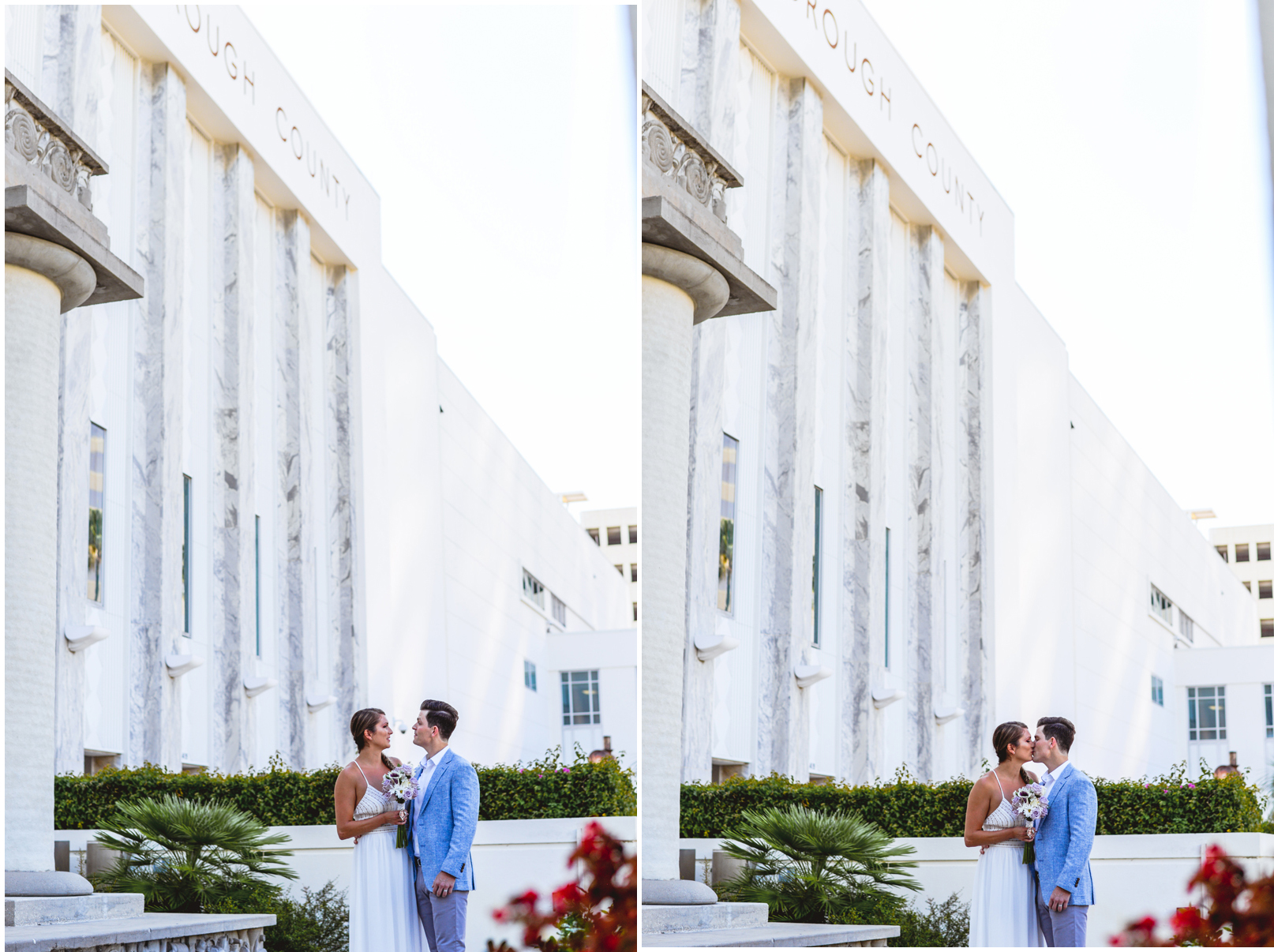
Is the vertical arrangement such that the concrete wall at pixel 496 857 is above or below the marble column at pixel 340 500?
below

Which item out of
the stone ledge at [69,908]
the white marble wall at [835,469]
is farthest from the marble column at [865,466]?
the stone ledge at [69,908]

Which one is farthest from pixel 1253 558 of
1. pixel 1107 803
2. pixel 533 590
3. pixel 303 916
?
pixel 303 916

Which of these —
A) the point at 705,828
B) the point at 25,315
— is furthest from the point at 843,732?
the point at 25,315

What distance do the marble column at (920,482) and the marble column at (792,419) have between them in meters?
0.64

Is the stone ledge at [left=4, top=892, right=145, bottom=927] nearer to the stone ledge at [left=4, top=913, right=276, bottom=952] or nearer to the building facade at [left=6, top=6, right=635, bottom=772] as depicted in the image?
the stone ledge at [left=4, top=913, right=276, bottom=952]

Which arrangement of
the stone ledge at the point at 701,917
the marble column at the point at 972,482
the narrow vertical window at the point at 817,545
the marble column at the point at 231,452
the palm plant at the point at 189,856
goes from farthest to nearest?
the marble column at the point at 972,482 < the narrow vertical window at the point at 817,545 < the marble column at the point at 231,452 < the palm plant at the point at 189,856 < the stone ledge at the point at 701,917

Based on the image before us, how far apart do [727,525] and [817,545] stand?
64cm

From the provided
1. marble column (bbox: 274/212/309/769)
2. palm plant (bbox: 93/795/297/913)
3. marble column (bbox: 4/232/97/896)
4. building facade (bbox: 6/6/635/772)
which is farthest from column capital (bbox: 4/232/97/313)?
palm plant (bbox: 93/795/297/913)

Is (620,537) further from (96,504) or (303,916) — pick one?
(96,504)

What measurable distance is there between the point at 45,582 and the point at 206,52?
2.72 m

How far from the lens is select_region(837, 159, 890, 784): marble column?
6941 mm

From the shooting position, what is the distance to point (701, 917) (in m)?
5.83

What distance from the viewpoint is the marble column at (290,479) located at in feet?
21.3

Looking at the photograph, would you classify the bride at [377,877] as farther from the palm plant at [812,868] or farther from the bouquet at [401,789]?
the palm plant at [812,868]
